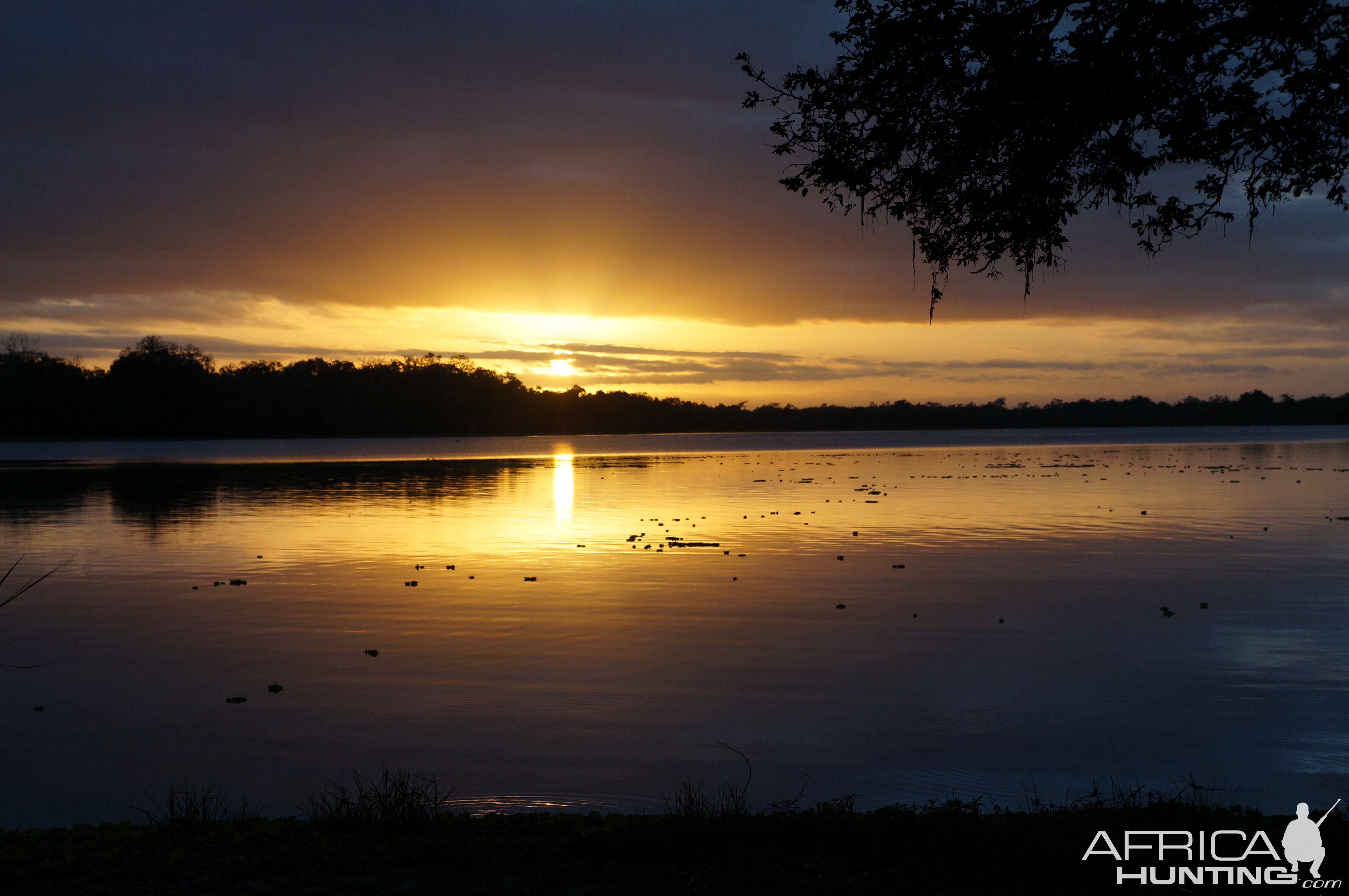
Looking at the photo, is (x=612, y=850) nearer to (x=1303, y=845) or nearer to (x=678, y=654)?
(x=1303, y=845)

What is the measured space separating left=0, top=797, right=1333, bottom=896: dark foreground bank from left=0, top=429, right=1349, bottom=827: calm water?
1.42 metres

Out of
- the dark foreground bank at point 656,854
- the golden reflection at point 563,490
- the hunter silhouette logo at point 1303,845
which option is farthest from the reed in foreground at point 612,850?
the golden reflection at point 563,490

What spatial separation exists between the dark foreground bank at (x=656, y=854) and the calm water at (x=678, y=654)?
4.65 ft

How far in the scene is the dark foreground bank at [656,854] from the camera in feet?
21.3

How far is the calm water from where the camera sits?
974cm

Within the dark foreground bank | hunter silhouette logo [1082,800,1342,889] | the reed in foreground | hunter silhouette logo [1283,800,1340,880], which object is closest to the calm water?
the reed in foreground

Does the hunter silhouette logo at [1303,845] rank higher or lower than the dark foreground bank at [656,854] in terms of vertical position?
higher

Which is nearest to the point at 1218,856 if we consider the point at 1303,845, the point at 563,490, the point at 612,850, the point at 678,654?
the point at 1303,845

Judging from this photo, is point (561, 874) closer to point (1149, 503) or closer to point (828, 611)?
point (828, 611)

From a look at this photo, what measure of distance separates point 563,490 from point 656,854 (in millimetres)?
43335

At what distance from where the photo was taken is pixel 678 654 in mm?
14492

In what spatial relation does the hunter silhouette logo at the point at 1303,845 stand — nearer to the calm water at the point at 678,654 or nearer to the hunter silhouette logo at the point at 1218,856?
the hunter silhouette logo at the point at 1218,856

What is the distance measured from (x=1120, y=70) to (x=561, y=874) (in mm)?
8855

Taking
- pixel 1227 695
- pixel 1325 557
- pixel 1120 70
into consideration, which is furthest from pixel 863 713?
pixel 1325 557
